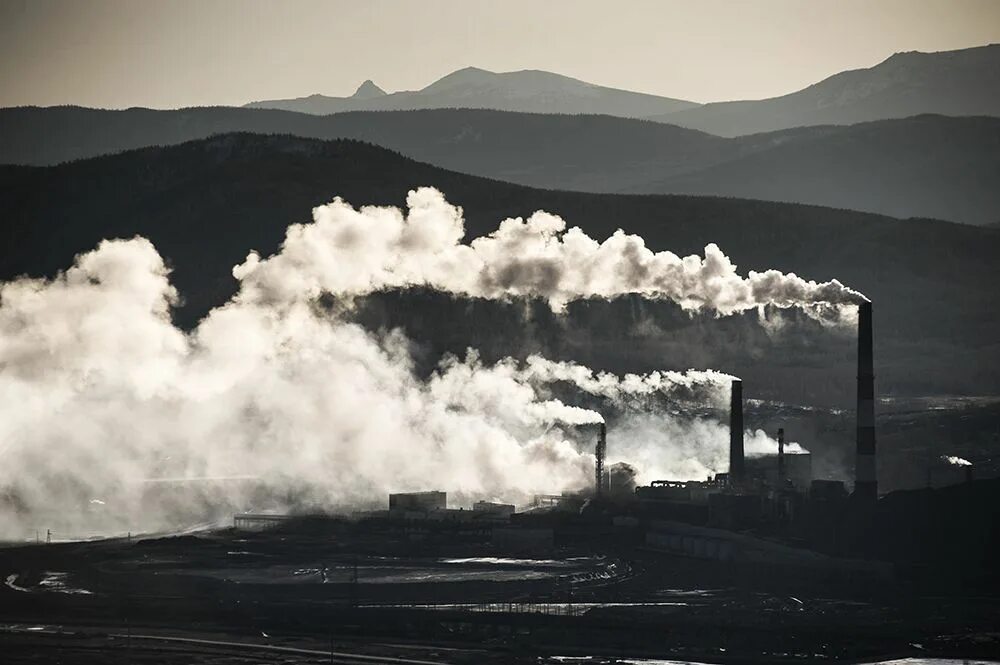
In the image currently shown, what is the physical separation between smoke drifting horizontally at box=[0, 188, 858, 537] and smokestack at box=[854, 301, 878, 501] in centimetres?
1353

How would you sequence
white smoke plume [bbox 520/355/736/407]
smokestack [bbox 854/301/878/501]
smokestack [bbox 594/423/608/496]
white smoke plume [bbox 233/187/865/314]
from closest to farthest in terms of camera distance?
smokestack [bbox 854/301/878/501] < smokestack [bbox 594/423/608/496] < white smoke plume [bbox 233/187/865/314] < white smoke plume [bbox 520/355/736/407]

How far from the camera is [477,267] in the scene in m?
177

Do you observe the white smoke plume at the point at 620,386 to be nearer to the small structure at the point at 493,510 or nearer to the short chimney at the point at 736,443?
the short chimney at the point at 736,443

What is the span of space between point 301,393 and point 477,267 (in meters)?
21.6

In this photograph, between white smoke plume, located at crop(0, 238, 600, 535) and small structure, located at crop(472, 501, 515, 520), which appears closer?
white smoke plume, located at crop(0, 238, 600, 535)

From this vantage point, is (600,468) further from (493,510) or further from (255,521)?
(255,521)

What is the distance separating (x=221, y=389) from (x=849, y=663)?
3057 inches

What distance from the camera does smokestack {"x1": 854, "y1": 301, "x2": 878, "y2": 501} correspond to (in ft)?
425

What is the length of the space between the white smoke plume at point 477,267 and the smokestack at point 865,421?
26957mm

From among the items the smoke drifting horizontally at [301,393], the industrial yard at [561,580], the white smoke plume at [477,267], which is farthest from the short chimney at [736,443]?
the white smoke plume at [477,267]

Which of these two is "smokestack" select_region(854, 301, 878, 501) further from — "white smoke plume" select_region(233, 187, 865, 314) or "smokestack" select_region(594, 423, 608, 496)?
"white smoke plume" select_region(233, 187, 865, 314)

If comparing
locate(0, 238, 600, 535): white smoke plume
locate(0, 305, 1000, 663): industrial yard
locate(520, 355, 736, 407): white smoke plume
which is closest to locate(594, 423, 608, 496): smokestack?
locate(0, 305, 1000, 663): industrial yard

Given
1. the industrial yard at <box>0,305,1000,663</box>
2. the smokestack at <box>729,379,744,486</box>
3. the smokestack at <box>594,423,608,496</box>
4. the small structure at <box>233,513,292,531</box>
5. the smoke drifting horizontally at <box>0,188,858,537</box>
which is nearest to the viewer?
the industrial yard at <box>0,305,1000,663</box>

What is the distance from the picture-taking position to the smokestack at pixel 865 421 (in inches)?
5103
